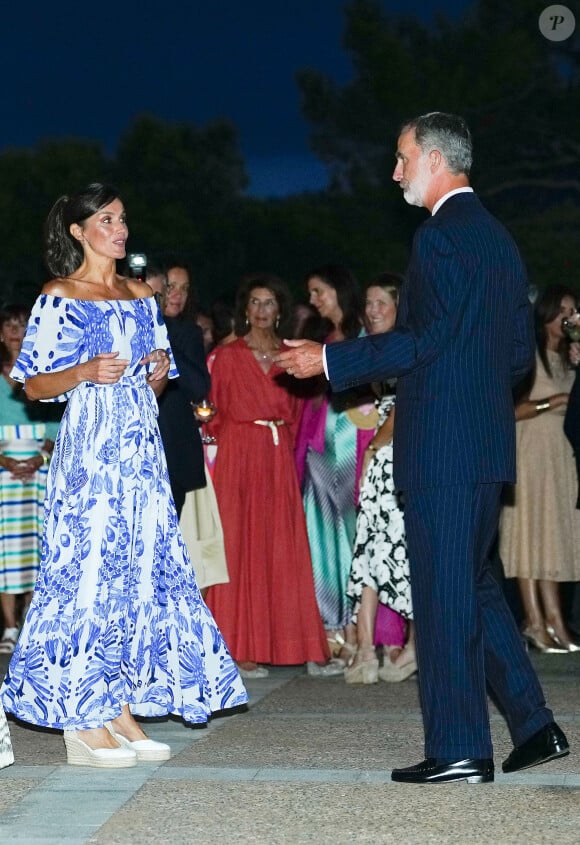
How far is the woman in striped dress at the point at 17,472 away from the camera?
9.34m

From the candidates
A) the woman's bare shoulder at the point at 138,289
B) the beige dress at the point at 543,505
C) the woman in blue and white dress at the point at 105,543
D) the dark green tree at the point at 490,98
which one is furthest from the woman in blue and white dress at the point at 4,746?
the dark green tree at the point at 490,98

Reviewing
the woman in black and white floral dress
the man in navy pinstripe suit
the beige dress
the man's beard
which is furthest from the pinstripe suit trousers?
the beige dress

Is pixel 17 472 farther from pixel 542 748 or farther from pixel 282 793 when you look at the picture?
pixel 542 748

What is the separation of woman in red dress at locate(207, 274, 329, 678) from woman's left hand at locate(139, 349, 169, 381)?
2592mm

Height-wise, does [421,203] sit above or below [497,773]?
above

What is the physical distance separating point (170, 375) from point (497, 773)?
2.08 metres

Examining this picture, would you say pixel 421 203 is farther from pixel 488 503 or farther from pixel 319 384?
pixel 319 384

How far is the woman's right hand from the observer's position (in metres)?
5.38

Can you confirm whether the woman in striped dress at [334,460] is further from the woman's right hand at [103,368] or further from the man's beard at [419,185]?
the man's beard at [419,185]

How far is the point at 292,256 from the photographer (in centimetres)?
4209

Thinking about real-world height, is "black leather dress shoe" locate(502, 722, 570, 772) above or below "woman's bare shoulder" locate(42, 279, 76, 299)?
below

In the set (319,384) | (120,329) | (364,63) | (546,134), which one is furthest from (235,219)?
(120,329)

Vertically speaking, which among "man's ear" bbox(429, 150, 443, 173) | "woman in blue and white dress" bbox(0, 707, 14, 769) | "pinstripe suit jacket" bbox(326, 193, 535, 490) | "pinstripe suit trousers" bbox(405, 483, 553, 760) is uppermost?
"man's ear" bbox(429, 150, 443, 173)

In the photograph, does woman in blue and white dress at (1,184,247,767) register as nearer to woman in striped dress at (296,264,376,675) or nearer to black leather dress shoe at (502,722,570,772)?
black leather dress shoe at (502,722,570,772)
